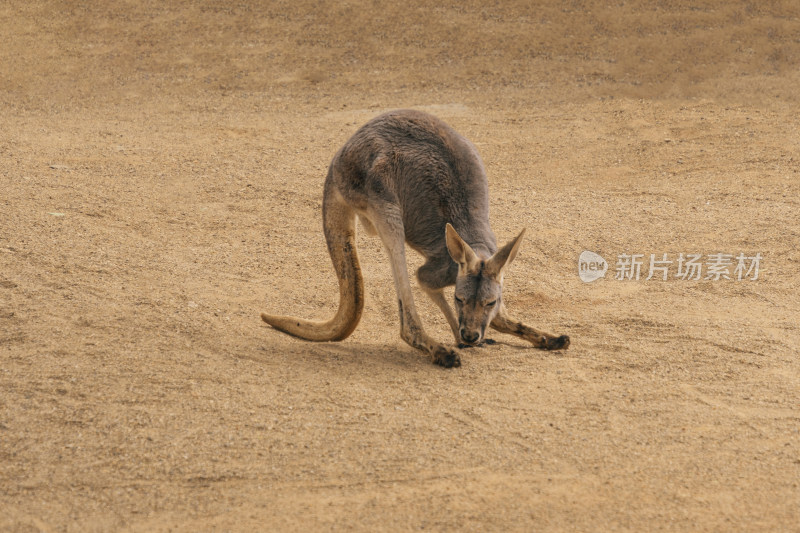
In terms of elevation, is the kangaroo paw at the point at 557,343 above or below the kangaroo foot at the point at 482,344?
above

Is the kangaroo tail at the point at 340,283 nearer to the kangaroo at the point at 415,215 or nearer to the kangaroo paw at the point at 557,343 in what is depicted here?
the kangaroo at the point at 415,215

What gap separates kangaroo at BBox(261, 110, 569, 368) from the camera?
6.01 meters

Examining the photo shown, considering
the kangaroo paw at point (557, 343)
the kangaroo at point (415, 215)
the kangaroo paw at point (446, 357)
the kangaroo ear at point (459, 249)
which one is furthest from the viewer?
the kangaroo paw at point (557, 343)

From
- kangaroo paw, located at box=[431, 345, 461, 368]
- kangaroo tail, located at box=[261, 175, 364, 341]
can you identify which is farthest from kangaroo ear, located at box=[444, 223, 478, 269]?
kangaroo tail, located at box=[261, 175, 364, 341]

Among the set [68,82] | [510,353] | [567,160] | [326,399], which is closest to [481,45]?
[567,160]

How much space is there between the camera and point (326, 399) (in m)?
5.21

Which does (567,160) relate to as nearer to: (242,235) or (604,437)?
(242,235)

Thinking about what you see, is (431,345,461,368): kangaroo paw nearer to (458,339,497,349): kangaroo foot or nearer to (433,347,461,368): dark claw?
(433,347,461,368): dark claw

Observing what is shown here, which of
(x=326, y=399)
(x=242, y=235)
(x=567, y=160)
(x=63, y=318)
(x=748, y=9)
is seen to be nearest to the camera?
(x=326, y=399)

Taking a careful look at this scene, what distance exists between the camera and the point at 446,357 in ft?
19.1

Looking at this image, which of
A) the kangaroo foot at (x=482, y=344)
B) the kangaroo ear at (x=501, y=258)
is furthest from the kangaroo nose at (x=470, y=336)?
the kangaroo foot at (x=482, y=344)

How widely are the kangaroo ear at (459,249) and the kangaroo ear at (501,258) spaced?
0.36ft

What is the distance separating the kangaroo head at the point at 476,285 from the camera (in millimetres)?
5652

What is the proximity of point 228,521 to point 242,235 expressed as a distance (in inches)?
191
